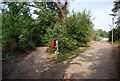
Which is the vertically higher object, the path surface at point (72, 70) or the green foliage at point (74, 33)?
the green foliage at point (74, 33)

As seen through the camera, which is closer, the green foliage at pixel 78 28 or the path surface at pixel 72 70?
the path surface at pixel 72 70

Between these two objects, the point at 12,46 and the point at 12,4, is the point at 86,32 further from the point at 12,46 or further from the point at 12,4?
the point at 12,4

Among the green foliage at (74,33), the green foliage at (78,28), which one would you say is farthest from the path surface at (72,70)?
the green foliage at (78,28)

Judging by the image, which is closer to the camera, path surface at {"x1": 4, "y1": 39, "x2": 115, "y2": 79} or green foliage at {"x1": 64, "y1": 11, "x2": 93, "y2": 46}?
path surface at {"x1": 4, "y1": 39, "x2": 115, "y2": 79}

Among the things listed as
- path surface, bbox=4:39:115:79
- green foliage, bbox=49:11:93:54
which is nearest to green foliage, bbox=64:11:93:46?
green foliage, bbox=49:11:93:54

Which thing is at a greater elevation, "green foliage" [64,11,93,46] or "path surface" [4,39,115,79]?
"green foliage" [64,11,93,46]

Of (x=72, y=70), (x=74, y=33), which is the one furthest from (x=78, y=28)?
(x=72, y=70)

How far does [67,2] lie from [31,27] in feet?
20.3

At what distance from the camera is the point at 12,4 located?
1323cm

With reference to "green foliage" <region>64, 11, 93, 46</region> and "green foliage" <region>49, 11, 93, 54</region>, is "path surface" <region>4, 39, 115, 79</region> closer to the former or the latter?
"green foliage" <region>49, 11, 93, 54</region>

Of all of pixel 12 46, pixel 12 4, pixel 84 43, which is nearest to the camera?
pixel 12 46

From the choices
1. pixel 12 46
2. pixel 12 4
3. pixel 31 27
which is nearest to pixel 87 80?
pixel 12 46

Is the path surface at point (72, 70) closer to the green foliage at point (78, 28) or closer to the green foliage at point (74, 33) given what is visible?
the green foliage at point (74, 33)

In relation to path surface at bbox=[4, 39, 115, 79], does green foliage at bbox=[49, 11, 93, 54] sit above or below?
above
